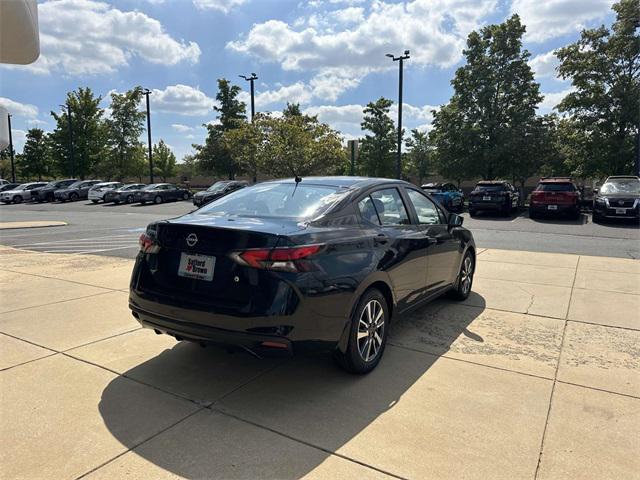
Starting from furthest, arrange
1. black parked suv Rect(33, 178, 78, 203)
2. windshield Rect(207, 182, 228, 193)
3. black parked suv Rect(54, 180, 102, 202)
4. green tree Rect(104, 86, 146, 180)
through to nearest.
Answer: green tree Rect(104, 86, 146, 180), black parked suv Rect(54, 180, 102, 202), black parked suv Rect(33, 178, 78, 203), windshield Rect(207, 182, 228, 193)

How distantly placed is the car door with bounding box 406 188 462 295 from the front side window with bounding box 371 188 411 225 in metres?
0.23

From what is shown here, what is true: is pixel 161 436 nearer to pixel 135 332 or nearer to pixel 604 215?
pixel 135 332

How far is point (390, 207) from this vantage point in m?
4.36

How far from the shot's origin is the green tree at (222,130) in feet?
141

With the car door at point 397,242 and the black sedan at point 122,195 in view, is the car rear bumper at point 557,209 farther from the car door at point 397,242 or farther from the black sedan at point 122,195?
the black sedan at point 122,195

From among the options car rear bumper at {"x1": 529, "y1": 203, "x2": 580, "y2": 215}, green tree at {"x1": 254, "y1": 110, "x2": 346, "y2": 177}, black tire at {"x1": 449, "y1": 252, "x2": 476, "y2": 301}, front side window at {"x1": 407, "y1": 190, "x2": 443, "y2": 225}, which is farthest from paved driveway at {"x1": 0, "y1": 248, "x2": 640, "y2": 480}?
green tree at {"x1": 254, "y1": 110, "x2": 346, "y2": 177}

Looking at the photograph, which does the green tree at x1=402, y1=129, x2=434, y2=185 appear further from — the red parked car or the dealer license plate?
the dealer license plate

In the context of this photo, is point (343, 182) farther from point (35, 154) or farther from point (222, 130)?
point (35, 154)

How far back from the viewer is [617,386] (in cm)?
357

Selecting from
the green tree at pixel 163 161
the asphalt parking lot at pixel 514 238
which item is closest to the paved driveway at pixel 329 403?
the asphalt parking lot at pixel 514 238

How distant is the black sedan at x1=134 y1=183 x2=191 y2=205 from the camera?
111 feet

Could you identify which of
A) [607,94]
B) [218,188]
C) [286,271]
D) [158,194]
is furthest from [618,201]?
[158,194]

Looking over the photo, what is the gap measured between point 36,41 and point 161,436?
11.8 feet

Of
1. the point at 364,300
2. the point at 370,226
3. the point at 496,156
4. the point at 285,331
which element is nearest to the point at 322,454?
the point at 285,331
